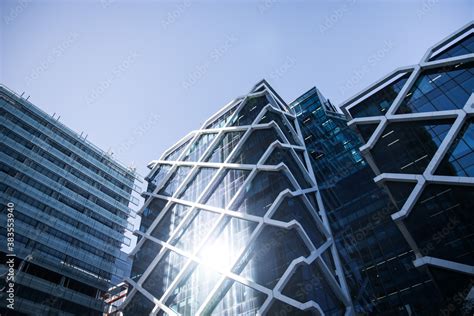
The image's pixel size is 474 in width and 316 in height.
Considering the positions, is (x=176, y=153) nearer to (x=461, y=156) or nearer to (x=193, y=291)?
(x=193, y=291)

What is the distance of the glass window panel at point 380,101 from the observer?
30.8 m

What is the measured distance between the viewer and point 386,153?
28.2 m

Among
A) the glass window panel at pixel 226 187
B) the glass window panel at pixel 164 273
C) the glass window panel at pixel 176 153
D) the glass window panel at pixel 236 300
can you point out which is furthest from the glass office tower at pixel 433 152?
the glass window panel at pixel 176 153

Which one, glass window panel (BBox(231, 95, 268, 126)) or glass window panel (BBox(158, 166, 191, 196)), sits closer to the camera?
glass window panel (BBox(231, 95, 268, 126))

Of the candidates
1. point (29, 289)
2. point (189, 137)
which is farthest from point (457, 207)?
point (29, 289)

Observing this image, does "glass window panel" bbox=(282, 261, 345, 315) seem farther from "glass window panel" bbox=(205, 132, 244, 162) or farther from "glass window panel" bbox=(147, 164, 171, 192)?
"glass window panel" bbox=(147, 164, 171, 192)

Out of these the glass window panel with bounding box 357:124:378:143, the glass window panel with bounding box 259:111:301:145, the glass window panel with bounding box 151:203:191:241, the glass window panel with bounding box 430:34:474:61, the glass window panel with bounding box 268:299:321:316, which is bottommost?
the glass window panel with bounding box 268:299:321:316

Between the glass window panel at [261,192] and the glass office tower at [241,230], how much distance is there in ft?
0.40

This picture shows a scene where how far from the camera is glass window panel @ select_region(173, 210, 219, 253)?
38.7 metres

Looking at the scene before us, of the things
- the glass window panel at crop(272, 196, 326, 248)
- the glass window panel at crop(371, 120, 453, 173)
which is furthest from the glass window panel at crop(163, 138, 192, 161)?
the glass window panel at crop(371, 120, 453, 173)

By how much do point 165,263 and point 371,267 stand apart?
24.5 m

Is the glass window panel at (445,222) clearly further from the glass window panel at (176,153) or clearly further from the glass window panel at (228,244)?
the glass window panel at (176,153)

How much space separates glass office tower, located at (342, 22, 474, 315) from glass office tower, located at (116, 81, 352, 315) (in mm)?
8138

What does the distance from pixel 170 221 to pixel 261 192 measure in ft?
56.0
